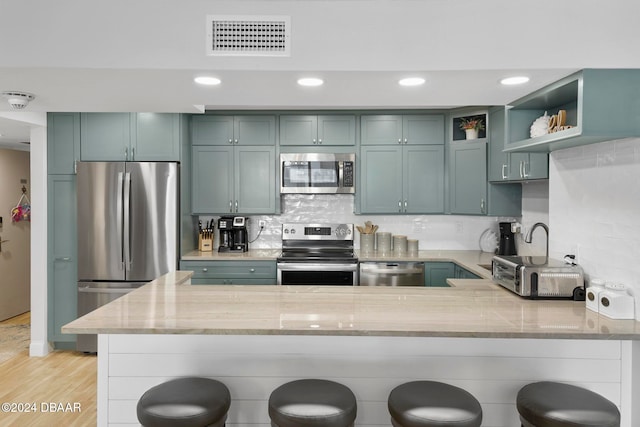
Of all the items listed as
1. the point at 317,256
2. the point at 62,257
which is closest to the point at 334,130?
the point at 317,256

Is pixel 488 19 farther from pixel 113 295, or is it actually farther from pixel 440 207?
pixel 113 295

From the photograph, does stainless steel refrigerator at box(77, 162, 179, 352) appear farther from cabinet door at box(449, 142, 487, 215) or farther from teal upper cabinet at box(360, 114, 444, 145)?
cabinet door at box(449, 142, 487, 215)

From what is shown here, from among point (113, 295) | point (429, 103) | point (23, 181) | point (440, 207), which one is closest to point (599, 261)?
point (429, 103)

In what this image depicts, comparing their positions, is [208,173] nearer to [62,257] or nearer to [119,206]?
[119,206]

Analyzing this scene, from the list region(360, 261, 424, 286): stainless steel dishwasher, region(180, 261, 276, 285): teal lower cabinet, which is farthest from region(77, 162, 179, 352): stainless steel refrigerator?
region(360, 261, 424, 286): stainless steel dishwasher

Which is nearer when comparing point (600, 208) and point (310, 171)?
point (600, 208)

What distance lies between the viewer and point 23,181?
18.6ft

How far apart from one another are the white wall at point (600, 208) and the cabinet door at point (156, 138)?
314 cm

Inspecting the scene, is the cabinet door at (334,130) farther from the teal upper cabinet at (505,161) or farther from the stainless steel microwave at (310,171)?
the teal upper cabinet at (505,161)

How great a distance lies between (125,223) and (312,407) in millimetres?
2937

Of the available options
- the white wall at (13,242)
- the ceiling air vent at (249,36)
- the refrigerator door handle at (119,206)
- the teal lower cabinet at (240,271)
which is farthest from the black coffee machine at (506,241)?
the white wall at (13,242)

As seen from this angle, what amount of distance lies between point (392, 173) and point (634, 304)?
8.58 ft

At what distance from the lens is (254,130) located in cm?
432

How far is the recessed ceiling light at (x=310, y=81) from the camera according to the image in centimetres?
202
